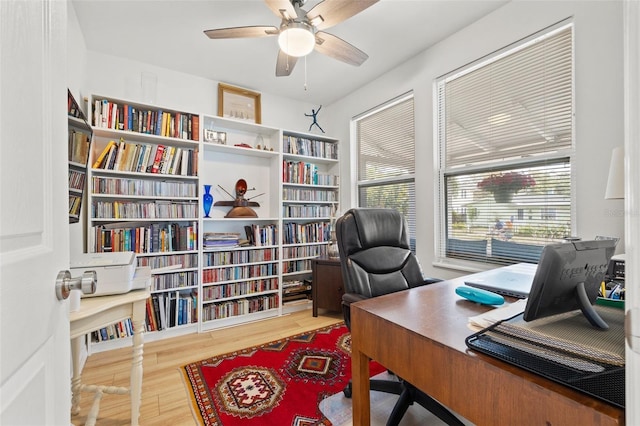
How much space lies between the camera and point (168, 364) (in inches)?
81.8

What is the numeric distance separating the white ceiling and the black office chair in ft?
5.31

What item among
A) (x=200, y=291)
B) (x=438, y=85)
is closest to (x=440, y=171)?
(x=438, y=85)

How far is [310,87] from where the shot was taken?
334cm

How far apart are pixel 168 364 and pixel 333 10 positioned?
2717 mm

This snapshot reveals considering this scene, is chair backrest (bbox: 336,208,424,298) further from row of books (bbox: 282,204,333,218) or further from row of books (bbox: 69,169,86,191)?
row of books (bbox: 282,204,333,218)

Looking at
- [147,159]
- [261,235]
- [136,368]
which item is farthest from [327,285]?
[147,159]

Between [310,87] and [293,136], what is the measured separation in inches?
24.3

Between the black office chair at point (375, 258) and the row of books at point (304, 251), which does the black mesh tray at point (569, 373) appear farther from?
the row of books at point (304, 251)

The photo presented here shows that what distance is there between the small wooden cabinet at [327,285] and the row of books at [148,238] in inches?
51.5

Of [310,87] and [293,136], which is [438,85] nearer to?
[310,87]

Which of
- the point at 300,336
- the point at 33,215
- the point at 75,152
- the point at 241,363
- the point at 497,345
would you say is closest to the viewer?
the point at 33,215

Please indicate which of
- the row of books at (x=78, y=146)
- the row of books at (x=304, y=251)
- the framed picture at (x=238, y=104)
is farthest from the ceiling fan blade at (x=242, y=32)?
the row of books at (x=304, y=251)

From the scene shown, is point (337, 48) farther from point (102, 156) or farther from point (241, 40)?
point (102, 156)

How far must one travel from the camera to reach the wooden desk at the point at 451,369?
576mm
